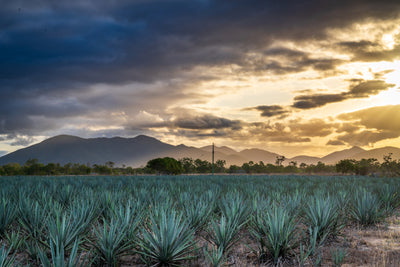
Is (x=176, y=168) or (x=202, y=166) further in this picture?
(x=202, y=166)

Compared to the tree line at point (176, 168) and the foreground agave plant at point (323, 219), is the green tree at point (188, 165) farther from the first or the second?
the foreground agave plant at point (323, 219)

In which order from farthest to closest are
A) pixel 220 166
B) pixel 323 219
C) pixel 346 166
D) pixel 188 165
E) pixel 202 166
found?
pixel 220 166
pixel 188 165
pixel 202 166
pixel 346 166
pixel 323 219

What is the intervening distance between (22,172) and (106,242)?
7080 centimetres

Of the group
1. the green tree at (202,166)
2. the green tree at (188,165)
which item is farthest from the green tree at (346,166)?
the green tree at (188,165)

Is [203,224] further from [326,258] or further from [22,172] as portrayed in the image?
[22,172]

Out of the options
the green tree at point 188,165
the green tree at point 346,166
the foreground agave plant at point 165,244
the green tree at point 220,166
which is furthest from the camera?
the green tree at point 188,165

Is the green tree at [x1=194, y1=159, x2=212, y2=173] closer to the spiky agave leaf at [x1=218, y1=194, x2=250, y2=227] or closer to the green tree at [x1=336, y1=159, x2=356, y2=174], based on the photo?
the green tree at [x1=336, y1=159, x2=356, y2=174]

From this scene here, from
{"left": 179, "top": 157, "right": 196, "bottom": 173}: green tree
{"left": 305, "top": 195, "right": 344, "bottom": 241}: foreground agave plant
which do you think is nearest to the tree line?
{"left": 179, "top": 157, "right": 196, "bottom": 173}: green tree

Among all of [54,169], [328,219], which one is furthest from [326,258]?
[54,169]

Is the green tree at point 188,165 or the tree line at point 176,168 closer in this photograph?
the tree line at point 176,168

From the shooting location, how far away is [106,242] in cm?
435

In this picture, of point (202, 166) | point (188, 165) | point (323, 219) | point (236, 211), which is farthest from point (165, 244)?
point (188, 165)

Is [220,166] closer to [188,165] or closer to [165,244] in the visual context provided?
[188,165]

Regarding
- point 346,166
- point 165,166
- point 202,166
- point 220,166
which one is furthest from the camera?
point 220,166
